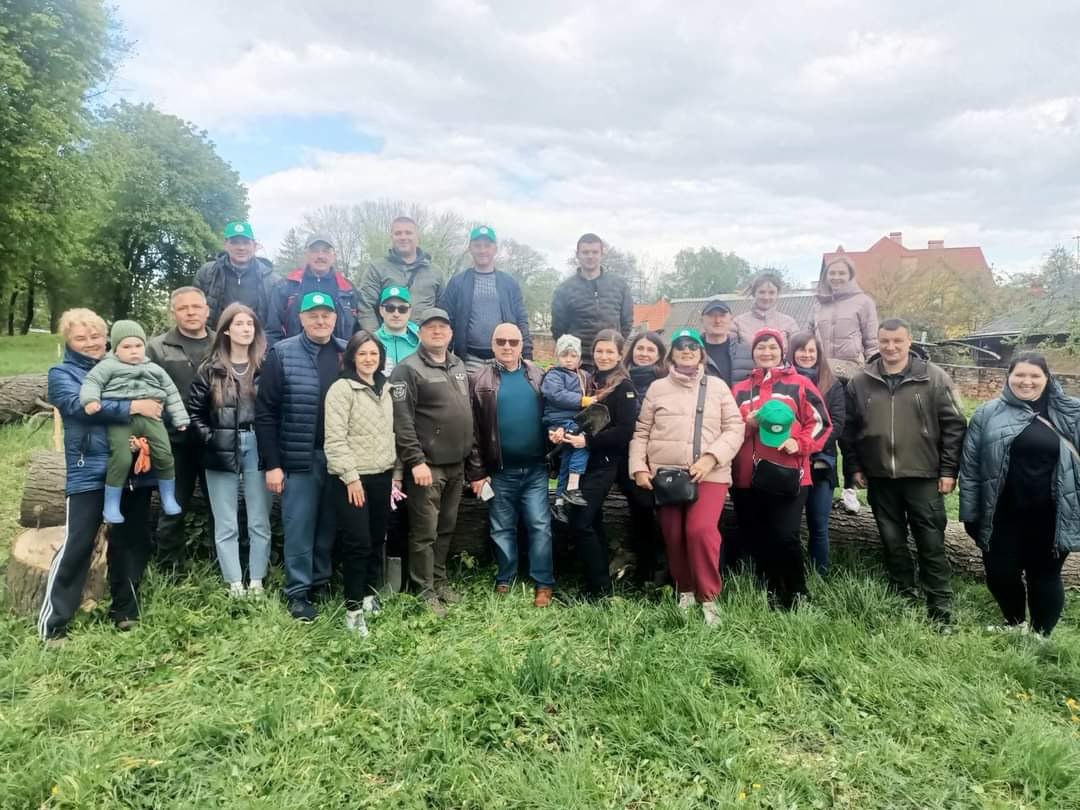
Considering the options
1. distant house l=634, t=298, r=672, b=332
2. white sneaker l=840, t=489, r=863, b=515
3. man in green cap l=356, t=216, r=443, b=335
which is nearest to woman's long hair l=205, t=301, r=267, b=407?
man in green cap l=356, t=216, r=443, b=335

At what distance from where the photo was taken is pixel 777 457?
13.8 feet

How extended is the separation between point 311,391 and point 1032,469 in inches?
180

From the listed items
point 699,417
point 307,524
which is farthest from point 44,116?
point 699,417

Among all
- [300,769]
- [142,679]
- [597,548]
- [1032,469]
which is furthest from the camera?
[597,548]

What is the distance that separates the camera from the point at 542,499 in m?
4.73

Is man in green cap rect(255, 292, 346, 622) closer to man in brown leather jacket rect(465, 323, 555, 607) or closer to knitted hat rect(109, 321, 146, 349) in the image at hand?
knitted hat rect(109, 321, 146, 349)

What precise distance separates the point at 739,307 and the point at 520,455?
126 feet

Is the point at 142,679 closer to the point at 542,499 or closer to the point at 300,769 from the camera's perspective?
the point at 300,769

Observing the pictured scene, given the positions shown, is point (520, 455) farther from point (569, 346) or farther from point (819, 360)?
point (819, 360)

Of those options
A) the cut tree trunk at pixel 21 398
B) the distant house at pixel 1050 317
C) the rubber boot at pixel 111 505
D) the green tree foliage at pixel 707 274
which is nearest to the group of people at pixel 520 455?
the rubber boot at pixel 111 505

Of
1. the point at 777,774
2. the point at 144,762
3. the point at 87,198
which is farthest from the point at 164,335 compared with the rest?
the point at 87,198

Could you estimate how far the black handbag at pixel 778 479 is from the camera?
415 cm

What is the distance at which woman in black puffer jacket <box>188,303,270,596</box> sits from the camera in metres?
4.14

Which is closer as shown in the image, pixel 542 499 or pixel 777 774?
pixel 777 774
